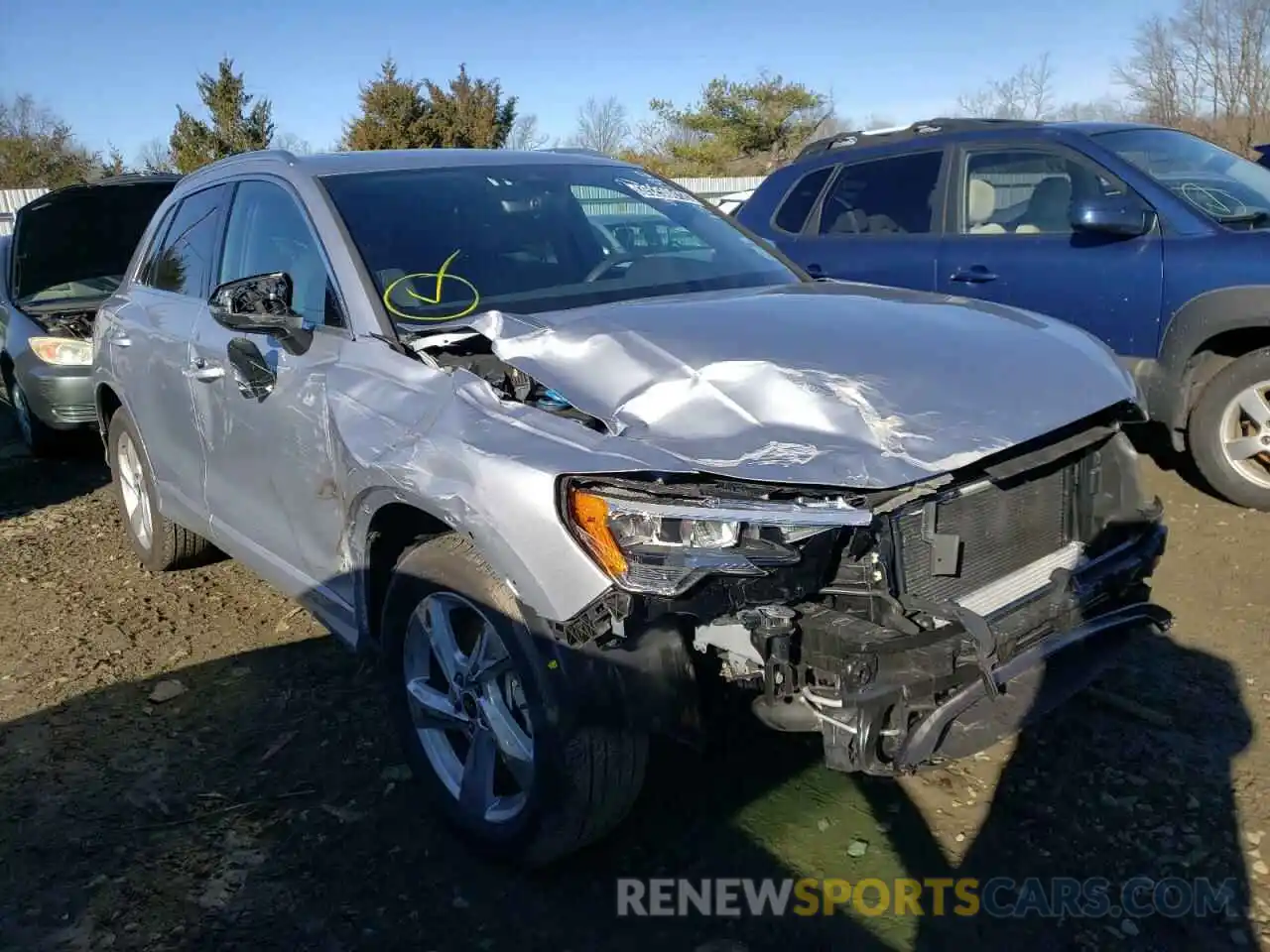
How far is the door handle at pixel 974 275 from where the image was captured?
579 cm

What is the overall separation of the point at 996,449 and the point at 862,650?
583 millimetres

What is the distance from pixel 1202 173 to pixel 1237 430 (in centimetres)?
147

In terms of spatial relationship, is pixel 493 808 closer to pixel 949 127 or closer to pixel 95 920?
pixel 95 920

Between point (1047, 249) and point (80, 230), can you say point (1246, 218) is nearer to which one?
point (1047, 249)

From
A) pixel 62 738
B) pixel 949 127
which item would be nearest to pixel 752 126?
pixel 949 127

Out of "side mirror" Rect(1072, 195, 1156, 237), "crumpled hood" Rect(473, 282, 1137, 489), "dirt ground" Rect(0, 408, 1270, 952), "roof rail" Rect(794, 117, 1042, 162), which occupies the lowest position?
"dirt ground" Rect(0, 408, 1270, 952)

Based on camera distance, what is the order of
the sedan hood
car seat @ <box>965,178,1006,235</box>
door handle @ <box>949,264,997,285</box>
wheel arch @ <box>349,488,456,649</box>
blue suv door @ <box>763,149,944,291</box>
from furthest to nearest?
the sedan hood < blue suv door @ <box>763,149,944,291</box> < car seat @ <box>965,178,1006,235</box> < door handle @ <box>949,264,997,285</box> < wheel arch @ <box>349,488,456,649</box>

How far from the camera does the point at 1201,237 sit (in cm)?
506

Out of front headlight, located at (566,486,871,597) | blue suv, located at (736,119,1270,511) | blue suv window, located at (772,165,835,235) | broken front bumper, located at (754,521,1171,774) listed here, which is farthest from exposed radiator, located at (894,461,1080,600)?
blue suv window, located at (772,165,835,235)

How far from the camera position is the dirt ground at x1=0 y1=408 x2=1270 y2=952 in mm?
2629

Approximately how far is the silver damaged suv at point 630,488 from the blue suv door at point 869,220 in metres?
2.63

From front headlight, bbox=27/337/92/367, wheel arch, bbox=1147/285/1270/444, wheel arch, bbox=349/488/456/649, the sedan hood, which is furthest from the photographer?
the sedan hood

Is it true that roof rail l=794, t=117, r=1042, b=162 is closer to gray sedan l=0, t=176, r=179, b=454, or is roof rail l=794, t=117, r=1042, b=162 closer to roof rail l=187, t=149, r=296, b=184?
roof rail l=187, t=149, r=296, b=184

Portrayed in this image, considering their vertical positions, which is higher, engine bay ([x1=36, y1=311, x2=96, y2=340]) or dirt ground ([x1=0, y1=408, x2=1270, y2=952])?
engine bay ([x1=36, y1=311, x2=96, y2=340])
